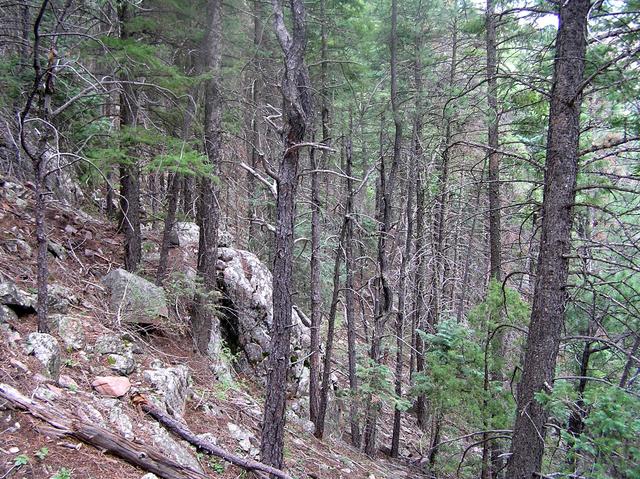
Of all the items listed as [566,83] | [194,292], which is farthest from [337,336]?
[566,83]

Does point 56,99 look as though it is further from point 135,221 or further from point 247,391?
point 247,391

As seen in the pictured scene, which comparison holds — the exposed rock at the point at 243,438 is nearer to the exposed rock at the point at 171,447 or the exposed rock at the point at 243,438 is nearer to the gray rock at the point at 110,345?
the exposed rock at the point at 171,447

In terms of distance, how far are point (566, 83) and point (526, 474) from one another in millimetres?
4560

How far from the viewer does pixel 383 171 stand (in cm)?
1052

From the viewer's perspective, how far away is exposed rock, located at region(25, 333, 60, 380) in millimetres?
4508

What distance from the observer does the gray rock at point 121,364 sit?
5.61 metres

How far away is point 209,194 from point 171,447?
4790 millimetres

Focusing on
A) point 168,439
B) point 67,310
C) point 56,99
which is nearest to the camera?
point 168,439

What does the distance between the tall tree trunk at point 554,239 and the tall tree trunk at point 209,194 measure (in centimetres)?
544

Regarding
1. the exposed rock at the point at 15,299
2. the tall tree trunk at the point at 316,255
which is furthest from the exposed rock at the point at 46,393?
the tall tree trunk at the point at 316,255

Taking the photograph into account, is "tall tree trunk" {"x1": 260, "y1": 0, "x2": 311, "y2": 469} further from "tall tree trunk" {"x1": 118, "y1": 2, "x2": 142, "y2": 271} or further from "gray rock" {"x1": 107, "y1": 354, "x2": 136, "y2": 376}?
"tall tree trunk" {"x1": 118, "y1": 2, "x2": 142, "y2": 271}

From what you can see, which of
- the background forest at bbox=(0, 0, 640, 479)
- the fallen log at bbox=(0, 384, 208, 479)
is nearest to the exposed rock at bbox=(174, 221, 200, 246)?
the background forest at bbox=(0, 0, 640, 479)

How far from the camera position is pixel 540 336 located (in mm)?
5043

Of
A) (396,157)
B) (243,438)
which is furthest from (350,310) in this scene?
(243,438)
